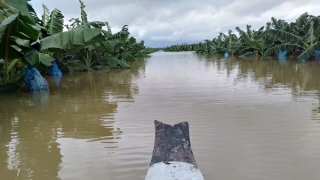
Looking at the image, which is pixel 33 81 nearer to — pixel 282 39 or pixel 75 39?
pixel 75 39

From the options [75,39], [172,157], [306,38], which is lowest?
[172,157]

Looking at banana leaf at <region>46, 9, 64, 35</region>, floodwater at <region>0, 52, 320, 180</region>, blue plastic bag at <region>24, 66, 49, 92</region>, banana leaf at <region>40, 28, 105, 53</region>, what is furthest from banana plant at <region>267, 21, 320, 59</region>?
blue plastic bag at <region>24, 66, 49, 92</region>

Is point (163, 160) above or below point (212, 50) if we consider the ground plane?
below

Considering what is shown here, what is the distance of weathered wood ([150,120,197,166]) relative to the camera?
100 inches

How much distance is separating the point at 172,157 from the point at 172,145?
16 cm

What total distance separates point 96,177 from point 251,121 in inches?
102

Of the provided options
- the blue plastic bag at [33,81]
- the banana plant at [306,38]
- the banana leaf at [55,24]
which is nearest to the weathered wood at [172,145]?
the blue plastic bag at [33,81]

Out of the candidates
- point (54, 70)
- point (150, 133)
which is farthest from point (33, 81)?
point (150, 133)

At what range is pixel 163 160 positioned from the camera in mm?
2523

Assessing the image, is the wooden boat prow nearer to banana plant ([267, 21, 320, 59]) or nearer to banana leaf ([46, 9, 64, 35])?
banana leaf ([46, 9, 64, 35])

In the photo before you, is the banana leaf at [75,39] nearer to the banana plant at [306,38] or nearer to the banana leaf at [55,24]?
the banana leaf at [55,24]

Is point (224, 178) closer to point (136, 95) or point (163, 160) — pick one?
point (163, 160)

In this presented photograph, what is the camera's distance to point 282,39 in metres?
16.8

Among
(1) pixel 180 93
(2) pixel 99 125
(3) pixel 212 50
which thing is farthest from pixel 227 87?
(3) pixel 212 50
